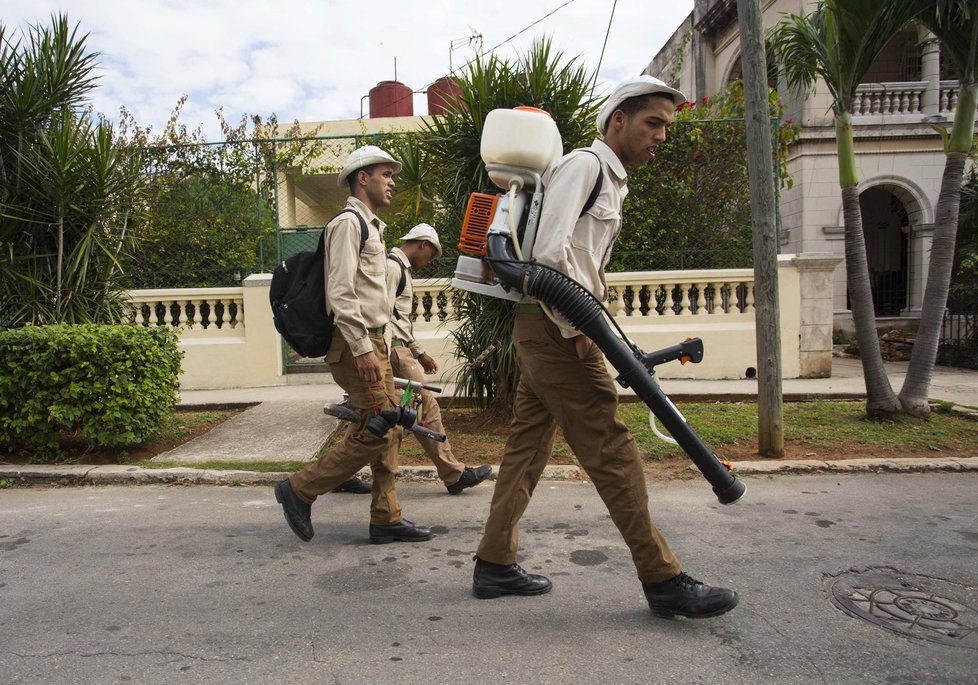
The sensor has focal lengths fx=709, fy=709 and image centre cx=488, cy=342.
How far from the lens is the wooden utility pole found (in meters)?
5.38

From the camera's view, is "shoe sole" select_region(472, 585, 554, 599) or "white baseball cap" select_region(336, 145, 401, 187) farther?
"white baseball cap" select_region(336, 145, 401, 187)

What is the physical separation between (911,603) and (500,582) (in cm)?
171

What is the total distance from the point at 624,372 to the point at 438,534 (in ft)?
5.96

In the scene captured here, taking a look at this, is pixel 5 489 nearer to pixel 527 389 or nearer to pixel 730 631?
pixel 527 389

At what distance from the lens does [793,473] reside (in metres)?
5.18

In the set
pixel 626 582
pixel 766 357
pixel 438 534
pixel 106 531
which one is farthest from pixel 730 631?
pixel 106 531

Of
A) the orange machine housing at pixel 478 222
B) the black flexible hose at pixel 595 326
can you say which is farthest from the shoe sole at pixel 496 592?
the orange machine housing at pixel 478 222

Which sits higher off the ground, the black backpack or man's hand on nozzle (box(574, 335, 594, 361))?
the black backpack

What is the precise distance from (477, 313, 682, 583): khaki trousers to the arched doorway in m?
14.8

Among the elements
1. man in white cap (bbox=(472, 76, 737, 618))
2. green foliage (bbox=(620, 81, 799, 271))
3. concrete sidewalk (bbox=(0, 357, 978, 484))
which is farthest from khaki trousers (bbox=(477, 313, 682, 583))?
green foliage (bbox=(620, 81, 799, 271))

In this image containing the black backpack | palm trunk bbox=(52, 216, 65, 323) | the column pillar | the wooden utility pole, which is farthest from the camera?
the column pillar

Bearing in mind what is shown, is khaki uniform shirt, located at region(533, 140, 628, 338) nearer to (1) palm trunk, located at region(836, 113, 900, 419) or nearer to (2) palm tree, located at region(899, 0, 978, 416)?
(1) palm trunk, located at region(836, 113, 900, 419)

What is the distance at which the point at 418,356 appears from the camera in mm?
5305

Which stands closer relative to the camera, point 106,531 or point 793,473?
point 106,531
